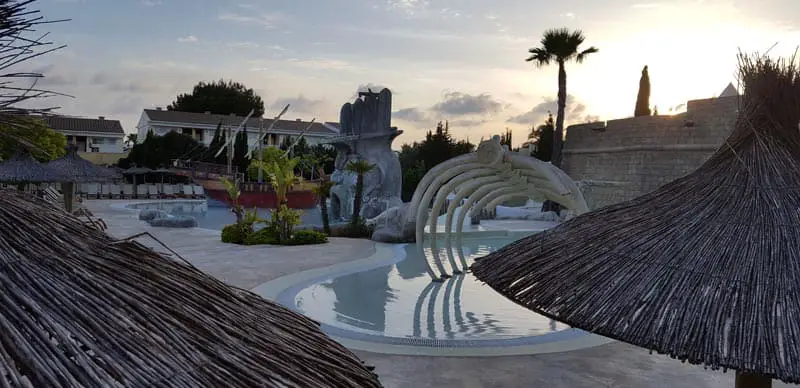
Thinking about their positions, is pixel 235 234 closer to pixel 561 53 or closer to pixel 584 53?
pixel 561 53

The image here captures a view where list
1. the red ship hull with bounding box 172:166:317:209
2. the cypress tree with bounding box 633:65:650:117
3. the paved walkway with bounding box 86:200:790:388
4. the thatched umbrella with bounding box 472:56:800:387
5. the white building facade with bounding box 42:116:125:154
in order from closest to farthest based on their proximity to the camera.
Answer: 1. the thatched umbrella with bounding box 472:56:800:387
2. the paved walkway with bounding box 86:200:790:388
3. the cypress tree with bounding box 633:65:650:117
4. the red ship hull with bounding box 172:166:317:209
5. the white building facade with bounding box 42:116:125:154

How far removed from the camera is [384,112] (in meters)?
26.5

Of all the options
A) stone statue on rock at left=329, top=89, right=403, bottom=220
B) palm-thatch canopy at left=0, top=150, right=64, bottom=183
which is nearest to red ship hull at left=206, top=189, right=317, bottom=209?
stone statue on rock at left=329, top=89, right=403, bottom=220

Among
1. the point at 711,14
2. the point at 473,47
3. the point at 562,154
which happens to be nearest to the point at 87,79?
the point at 711,14

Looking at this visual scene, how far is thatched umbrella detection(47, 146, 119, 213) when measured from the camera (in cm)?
2288

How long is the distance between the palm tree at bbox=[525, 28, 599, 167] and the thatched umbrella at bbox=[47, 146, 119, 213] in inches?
826

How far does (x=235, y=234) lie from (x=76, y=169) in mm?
10295

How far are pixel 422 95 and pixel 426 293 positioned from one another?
13.1 m

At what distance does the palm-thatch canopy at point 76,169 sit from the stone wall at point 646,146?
62.4 feet

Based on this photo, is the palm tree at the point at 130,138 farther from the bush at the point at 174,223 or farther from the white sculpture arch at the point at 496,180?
the white sculpture arch at the point at 496,180

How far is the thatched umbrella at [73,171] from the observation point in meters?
22.9

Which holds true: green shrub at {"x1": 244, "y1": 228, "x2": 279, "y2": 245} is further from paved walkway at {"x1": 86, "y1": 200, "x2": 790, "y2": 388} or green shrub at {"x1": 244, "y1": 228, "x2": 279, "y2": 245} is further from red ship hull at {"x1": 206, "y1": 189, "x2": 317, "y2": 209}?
red ship hull at {"x1": 206, "y1": 189, "x2": 317, "y2": 209}

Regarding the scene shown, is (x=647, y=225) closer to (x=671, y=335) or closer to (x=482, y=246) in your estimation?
(x=671, y=335)

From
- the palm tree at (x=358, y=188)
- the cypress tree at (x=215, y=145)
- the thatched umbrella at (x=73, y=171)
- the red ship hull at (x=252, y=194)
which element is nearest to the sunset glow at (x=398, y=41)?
the palm tree at (x=358, y=188)
